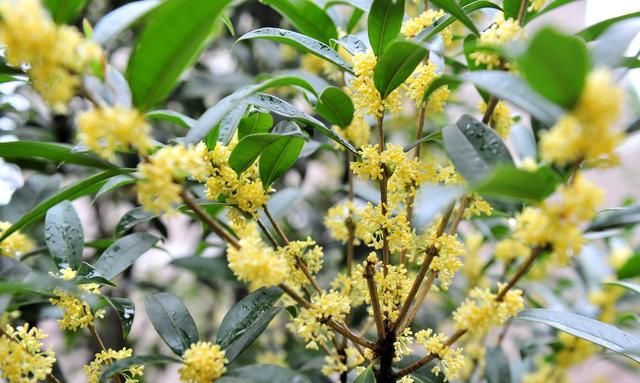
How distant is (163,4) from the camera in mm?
544

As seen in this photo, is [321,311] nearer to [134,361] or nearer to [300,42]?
[134,361]

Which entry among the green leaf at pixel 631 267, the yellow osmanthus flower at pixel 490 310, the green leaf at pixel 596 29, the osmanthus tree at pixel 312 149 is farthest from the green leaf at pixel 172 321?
the green leaf at pixel 631 267

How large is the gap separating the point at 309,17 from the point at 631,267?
2.31 ft

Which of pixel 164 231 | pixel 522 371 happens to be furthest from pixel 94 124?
pixel 522 371

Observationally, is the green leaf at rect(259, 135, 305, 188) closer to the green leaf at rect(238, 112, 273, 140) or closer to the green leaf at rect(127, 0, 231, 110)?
the green leaf at rect(238, 112, 273, 140)

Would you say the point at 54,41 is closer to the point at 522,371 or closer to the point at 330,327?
the point at 330,327

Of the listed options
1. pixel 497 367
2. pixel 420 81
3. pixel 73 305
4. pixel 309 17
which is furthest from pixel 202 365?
pixel 497 367

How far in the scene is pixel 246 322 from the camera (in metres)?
0.75

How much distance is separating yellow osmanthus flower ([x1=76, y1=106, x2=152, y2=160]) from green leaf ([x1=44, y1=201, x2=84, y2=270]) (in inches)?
12.6

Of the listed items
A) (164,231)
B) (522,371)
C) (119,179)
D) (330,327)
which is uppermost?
(119,179)

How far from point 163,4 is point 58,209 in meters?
0.46

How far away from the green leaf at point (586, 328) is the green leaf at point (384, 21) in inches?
14.9

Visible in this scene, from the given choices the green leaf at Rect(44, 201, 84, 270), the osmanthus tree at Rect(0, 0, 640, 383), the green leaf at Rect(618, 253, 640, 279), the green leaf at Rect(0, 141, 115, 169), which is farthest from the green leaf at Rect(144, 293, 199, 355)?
the green leaf at Rect(618, 253, 640, 279)

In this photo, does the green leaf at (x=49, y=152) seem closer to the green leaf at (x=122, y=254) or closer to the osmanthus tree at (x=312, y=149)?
the osmanthus tree at (x=312, y=149)
